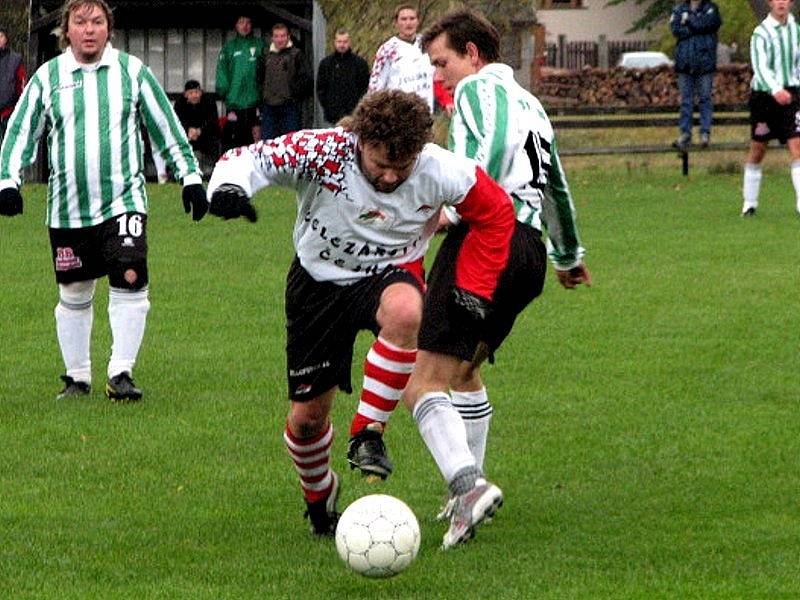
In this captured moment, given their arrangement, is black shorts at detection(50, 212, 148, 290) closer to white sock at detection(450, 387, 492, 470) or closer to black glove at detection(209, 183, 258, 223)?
white sock at detection(450, 387, 492, 470)

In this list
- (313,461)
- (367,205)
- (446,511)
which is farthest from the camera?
(446,511)

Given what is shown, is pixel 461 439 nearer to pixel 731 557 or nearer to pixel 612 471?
pixel 731 557

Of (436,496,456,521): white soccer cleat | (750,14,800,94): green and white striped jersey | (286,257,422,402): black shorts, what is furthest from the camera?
(750,14,800,94): green and white striped jersey

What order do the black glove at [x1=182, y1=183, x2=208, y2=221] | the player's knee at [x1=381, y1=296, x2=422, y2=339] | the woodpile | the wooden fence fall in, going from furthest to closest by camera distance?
the wooden fence → the woodpile → the black glove at [x1=182, y1=183, x2=208, y2=221] → the player's knee at [x1=381, y1=296, x2=422, y2=339]

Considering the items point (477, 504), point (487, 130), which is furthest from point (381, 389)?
point (487, 130)

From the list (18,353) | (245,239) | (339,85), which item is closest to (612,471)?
(18,353)

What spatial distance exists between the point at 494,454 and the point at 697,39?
620 inches

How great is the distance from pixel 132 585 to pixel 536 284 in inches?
74.5

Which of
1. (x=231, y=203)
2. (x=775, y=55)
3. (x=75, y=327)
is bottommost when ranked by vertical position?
(x=75, y=327)

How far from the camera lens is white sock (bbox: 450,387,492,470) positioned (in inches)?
283

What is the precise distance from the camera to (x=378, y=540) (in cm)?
583

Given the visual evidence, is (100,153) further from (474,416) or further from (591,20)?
(591,20)

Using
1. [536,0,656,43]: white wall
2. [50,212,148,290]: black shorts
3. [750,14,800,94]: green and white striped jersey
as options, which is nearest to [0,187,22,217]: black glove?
[50,212,148,290]: black shorts

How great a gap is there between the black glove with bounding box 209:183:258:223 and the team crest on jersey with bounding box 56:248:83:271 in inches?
149
